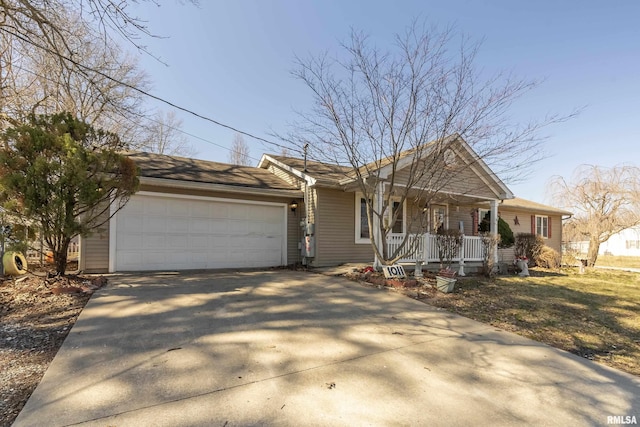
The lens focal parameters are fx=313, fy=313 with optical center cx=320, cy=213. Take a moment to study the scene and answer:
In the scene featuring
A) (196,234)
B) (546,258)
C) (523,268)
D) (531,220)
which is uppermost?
(531,220)

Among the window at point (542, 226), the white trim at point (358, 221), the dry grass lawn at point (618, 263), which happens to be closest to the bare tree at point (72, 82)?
the white trim at point (358, 221)

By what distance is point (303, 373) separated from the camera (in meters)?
3.18

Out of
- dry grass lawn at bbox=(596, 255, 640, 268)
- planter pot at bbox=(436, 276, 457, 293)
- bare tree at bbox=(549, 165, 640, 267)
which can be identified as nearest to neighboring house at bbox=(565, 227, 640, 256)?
dry grass lawn at bbox=(596, 255, 640, 268)

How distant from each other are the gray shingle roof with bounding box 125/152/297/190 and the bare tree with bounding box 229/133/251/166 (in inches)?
667

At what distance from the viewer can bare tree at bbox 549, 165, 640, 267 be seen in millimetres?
18344

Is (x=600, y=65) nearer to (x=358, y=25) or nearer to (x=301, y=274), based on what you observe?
(x=358, y=25)

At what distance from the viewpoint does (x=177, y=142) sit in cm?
2520

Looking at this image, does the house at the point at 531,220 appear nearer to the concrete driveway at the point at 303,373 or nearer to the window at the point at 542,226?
the window at the point at 542,226

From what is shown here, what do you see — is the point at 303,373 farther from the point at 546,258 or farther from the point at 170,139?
the point at 170,139

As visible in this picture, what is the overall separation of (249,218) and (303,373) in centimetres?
714

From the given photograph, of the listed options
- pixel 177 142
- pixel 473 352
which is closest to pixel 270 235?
pixel 473 352

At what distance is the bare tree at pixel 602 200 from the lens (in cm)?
1834

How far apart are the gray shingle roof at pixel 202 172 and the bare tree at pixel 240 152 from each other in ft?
55.6

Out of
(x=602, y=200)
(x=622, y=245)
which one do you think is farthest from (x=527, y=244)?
(x=622, y=245)
